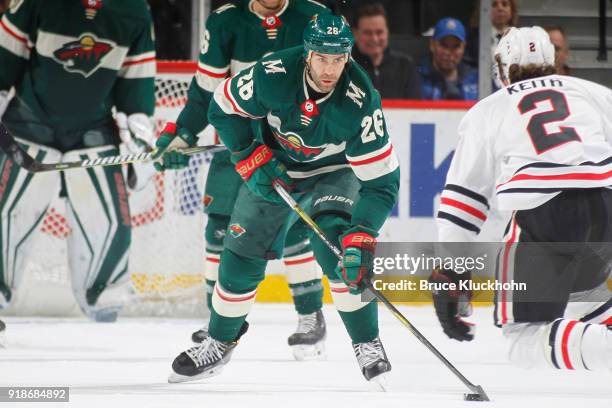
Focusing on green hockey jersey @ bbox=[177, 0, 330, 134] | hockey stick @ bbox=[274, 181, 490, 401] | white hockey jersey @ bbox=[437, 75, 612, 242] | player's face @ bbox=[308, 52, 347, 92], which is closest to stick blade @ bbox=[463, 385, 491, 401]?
hockey stick @ bbox=[274, 181, 490, 401]

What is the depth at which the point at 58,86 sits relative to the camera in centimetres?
417

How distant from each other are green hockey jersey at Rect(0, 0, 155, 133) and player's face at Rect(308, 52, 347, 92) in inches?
58.1

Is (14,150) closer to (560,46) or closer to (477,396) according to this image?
(477,396)

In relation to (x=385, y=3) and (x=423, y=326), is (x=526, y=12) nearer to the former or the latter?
(x=385, y=3)

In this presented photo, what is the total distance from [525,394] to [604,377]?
434 mm

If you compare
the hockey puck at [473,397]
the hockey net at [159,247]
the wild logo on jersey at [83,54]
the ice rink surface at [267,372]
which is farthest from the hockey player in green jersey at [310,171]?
the hockey net at [159,247]

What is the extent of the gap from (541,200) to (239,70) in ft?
4.52

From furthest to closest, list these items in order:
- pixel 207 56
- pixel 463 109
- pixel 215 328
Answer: pixel 463 109, pixel 207 56, pixel 215 328

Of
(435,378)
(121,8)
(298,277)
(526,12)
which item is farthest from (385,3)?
(435,378)

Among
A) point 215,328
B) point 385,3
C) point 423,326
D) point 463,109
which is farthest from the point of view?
point 385,3

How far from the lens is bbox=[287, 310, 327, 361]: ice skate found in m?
3.66

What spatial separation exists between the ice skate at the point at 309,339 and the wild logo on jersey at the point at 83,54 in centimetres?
122

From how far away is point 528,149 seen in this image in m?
2.77

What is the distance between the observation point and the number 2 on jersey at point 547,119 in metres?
2.75
